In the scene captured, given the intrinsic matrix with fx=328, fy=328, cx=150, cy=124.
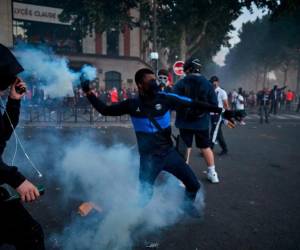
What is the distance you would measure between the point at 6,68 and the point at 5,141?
0.61 m

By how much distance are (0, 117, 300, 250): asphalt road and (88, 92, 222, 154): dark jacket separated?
1013 mm

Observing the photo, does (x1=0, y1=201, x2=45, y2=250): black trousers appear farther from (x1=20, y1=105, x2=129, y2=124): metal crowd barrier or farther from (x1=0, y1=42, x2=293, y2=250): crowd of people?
(x1=20, y1=105, x2=129, y2=124): metal crowd barrier

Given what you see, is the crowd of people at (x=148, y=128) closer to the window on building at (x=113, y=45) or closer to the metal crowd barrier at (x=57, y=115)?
the metal crowd barrier at (x=57, y=115)

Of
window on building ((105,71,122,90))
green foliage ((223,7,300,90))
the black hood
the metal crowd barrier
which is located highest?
green foliage ((223,7,300,90))

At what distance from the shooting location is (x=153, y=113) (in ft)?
11.6

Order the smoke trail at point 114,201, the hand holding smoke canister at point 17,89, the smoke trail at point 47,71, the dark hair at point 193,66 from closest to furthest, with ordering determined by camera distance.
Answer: the hand holding smoke canister at point 17,89
the smoke trail at point 114,201
the dark hair at point 193,66
the smoke trail at point 47,71

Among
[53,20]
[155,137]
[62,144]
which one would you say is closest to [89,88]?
[155,137]

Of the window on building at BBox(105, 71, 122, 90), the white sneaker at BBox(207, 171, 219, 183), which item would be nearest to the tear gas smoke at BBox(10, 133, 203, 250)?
the white sneaker at BBox(207, 171, 219, 183)

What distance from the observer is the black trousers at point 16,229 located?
229 cm

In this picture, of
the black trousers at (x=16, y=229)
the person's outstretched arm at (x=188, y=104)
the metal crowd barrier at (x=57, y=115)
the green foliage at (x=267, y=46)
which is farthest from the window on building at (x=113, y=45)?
the black trousers at (x=16, y=229)

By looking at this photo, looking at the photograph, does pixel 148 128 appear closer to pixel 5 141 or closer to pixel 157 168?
pixel 157 168

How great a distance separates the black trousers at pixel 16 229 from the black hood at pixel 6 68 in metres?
0.86

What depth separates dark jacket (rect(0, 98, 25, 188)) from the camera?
226 cm

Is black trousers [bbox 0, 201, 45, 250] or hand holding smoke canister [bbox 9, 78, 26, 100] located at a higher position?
hand holding smoke canister [bbox 9, 78, 26, 100]
